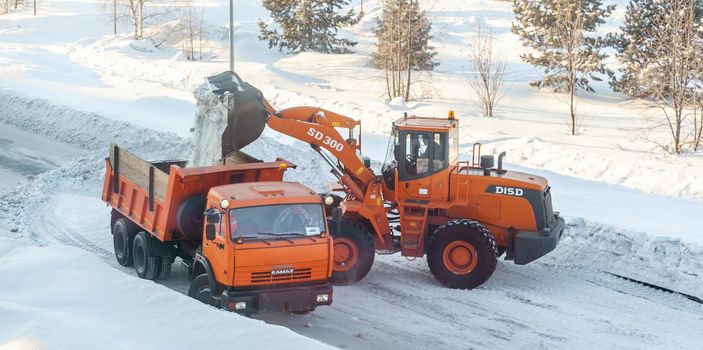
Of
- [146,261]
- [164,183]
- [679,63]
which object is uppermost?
[679,63]

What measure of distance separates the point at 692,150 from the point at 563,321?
52.3 feet

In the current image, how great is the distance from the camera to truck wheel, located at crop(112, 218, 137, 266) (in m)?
15.4

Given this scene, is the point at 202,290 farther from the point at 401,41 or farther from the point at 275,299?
the point at 401,41

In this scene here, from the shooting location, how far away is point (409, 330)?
12547 mm

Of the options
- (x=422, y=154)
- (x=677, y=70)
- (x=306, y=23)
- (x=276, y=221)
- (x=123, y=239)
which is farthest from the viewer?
(x=306, y=23)

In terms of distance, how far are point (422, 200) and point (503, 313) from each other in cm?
256

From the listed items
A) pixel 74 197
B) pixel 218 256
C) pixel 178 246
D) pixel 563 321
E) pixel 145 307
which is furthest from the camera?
pixel 74 197

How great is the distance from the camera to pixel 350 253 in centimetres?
1456

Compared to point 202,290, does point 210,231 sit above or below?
above

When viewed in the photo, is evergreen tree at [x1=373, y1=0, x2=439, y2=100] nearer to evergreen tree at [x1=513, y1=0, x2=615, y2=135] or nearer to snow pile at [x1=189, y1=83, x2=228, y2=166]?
evergreen tree at [x1=513, y1=0, x2=615, y2=135]

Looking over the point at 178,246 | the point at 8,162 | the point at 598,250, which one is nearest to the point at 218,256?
the point at 178,246

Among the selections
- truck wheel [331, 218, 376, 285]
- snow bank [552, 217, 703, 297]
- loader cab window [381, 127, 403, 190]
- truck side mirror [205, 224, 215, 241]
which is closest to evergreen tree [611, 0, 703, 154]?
snow bank [552, 217, 703, 297]

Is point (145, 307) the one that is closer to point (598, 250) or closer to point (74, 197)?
point (598, 250)

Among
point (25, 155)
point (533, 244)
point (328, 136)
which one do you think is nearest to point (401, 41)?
point (25, 155)
